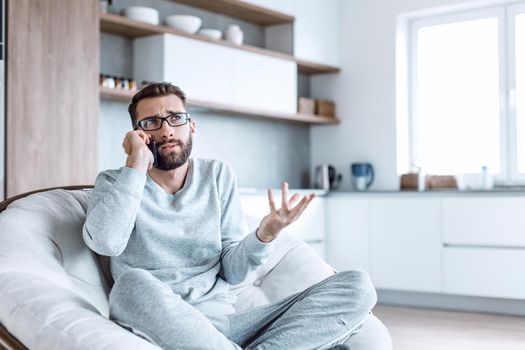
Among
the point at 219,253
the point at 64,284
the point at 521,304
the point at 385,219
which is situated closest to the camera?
the point at 64,284

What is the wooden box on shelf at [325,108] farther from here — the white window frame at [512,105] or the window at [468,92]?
the white window frame at [512,105]

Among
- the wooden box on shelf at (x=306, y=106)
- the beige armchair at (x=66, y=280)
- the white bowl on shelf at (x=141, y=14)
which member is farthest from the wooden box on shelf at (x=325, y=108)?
the beige armchair at (x=66, y=280)

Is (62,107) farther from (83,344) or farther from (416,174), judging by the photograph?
(416,174)

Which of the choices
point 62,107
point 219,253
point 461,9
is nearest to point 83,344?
point 219,253

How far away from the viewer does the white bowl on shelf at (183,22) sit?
4910mm

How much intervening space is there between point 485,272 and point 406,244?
60 centimetres

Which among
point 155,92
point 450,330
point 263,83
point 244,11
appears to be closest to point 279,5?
point 244,11

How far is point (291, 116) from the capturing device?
569 centimetres

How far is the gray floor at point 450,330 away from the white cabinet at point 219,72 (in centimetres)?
169

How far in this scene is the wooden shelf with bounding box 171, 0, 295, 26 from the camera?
5297 millimetres

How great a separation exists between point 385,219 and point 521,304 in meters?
1.08

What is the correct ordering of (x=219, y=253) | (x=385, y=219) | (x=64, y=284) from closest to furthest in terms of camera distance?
(x=64, y=284)
(x=219, y=253)
(x=385, y=219)

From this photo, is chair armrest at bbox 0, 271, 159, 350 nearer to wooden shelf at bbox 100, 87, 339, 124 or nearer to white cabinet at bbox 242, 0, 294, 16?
wooden shelf at bbox 100, 87, 339, 124

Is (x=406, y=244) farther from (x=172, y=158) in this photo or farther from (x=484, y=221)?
(x=172, y=158)
